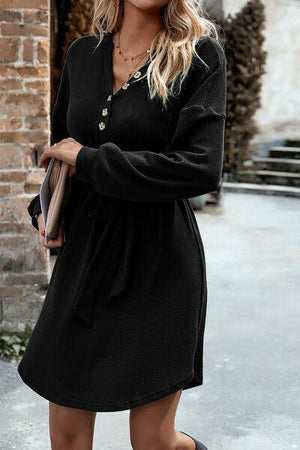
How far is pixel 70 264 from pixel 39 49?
188cm

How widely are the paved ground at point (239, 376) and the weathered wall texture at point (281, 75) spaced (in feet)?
17.7

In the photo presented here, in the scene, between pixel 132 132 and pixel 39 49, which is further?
pixel 39 49

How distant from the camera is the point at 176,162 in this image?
1.77m

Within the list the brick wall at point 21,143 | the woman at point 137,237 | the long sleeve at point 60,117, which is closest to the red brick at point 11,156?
the brick wall at point 21,143

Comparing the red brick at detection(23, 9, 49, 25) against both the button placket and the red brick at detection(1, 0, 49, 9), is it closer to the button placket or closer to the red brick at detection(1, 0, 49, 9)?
the red brick at detection(1, 0, 49, 9)

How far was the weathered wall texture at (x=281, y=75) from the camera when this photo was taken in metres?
11.5

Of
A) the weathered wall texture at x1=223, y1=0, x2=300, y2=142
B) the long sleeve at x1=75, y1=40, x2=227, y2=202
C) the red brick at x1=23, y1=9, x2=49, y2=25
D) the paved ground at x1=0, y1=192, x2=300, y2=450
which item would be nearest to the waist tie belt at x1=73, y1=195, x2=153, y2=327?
the long sleeve at x1=75, y1=40, x2=227, y2=202

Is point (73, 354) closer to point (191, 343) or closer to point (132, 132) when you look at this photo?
point (191, 343)

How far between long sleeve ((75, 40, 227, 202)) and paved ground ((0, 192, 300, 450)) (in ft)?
4.97

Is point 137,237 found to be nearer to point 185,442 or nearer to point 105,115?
point 105,115

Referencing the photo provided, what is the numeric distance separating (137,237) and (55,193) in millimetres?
251

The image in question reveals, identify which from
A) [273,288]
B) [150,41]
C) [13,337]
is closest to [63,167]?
[150,41]

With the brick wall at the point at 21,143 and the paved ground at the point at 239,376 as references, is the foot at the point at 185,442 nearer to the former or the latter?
the paved ground at the point at 239,376

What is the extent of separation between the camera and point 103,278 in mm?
1933
